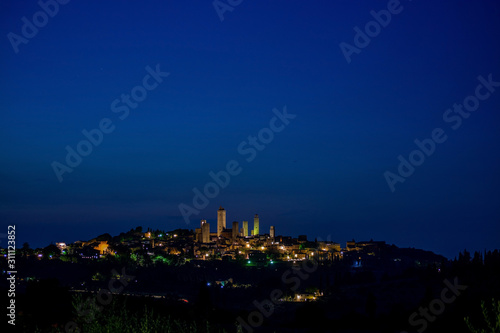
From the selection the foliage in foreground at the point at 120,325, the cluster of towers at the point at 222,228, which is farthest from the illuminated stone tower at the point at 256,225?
the foliage in foreground at the point at 120,325

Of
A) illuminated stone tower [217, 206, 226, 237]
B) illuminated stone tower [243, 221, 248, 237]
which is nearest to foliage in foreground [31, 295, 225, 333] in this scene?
illuminated stone tower [243, 221, 248, 237]

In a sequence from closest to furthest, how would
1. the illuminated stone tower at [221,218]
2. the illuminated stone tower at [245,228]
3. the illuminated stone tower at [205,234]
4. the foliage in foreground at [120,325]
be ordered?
1. the foliage in foreground at [120,325]
2. the illuminated stone tower at [205,234]
3. the illuminated stone tower at [245,228]
4. the illuminated stone tower at [221,218]

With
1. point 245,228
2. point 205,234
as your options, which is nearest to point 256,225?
point 245,228

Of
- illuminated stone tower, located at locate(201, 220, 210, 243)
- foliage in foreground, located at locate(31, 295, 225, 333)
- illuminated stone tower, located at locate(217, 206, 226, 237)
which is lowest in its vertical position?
foliage in foreground, located at locate(31, 295, 225, 333)

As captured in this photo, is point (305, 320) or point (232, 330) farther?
point (305, 320)

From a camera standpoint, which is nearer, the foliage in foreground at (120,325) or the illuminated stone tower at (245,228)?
the foliage in foreground at (120,325)

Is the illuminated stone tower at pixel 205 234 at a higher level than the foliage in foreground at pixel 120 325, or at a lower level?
higher

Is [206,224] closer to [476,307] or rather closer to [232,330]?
[476,307]

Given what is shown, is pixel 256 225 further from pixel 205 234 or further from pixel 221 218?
pixel 205 234

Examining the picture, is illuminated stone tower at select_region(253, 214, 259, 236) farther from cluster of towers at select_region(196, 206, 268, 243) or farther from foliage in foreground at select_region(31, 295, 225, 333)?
foliage in foreground at select_region(31, 295, 225, 333)

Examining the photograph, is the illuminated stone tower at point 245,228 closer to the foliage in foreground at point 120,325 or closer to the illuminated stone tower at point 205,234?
the illuminated stone tower at point 205,234

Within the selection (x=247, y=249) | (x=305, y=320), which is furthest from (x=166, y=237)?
(x=305, y=320)
